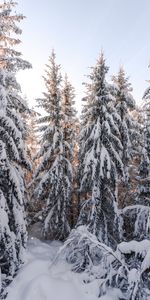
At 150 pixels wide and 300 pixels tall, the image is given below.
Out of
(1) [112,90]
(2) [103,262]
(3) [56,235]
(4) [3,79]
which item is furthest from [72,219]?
(4) [3,79]

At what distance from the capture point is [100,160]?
18.2 meters

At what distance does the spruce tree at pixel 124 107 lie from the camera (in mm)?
22086

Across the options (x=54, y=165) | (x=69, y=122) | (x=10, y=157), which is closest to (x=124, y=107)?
(x=69, y=122)

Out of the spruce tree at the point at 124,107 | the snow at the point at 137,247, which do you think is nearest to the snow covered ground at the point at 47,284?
the snow at the point at 137,247

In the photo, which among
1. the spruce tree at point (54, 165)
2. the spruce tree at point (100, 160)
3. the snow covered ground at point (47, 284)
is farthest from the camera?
the spruce tree at point (54, 165)

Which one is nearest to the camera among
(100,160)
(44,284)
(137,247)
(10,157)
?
(137,247)

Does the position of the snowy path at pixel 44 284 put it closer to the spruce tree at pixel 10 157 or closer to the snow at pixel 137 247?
the spruce tree at pixel 10 157

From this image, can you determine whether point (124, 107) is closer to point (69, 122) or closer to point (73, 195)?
point (69, 122)

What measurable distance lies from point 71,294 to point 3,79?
8962mm

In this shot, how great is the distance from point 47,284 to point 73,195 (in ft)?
45.7

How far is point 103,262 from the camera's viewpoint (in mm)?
11789

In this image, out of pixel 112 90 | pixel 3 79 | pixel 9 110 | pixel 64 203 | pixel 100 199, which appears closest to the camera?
pixel 3 79

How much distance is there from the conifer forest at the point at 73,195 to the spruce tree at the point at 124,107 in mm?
76

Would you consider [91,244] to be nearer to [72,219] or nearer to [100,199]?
[100,199]
